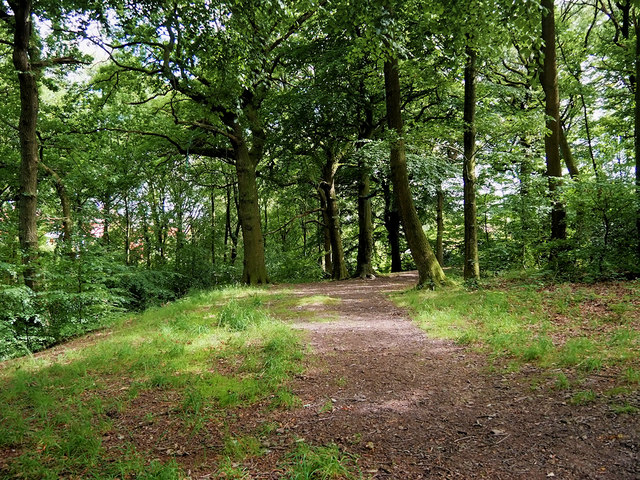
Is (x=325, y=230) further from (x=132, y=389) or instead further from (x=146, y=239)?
(x=132, y=389)

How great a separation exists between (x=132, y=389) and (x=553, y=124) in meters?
11.1

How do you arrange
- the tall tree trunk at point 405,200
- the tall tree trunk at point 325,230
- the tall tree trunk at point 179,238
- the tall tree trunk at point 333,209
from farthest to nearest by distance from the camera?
the tall tree trunk at point 325,230
the tall tree trunk at point 179,238
the tall tree trunk at point 333,209
the tall tree trunk at point 405,200

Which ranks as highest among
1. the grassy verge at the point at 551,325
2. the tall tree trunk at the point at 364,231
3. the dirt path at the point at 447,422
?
the tall tree trunk at the point at 364,231

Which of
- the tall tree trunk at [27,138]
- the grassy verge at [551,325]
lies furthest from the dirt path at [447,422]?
the tall tree trunk at [27,138]

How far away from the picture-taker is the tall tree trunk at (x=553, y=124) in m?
9.37

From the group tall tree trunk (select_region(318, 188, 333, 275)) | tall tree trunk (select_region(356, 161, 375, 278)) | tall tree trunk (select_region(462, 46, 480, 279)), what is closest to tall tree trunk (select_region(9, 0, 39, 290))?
tall tree trunk (select_region(462, 46, 480, 279))

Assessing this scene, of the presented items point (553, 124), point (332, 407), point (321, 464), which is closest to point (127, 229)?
point (332, 407)

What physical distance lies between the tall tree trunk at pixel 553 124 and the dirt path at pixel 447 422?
21.3 ft

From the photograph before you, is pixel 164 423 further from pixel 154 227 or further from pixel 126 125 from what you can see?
pixel 154 227

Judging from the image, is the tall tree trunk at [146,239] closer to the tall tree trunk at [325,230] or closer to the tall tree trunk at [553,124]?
the tall tree trunk at [325,230]

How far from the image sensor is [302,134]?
527 inches

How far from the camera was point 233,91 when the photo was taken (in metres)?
6.86

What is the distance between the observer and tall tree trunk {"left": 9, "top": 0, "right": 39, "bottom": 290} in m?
7.84

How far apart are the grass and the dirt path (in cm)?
49
